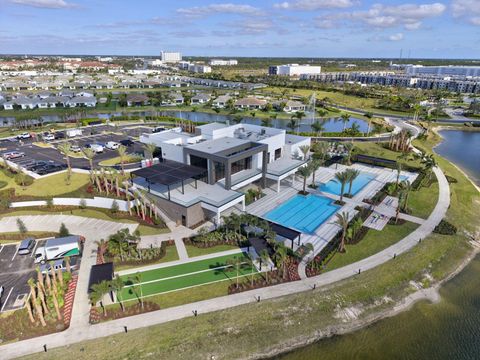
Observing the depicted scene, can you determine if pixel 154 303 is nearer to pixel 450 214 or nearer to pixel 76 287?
pixel 76 287

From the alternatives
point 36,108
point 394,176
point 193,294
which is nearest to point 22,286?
point 193,294

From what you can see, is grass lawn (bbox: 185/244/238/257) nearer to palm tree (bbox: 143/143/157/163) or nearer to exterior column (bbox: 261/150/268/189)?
exterior column (bbox: 261/150/268/189)

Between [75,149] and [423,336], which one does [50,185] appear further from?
[423,336]

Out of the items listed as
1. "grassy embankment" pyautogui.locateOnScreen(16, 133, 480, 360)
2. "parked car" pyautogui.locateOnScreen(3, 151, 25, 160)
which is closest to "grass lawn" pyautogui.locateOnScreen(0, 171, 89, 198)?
"parked car" pyautogui.locateOnScreen(3, 151, 25, 160)

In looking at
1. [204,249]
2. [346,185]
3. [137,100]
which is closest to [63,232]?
[204,249]

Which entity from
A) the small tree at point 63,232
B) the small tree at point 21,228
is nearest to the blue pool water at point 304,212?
the small tree at point 63,232

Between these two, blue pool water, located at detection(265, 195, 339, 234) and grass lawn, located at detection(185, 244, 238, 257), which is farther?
blue pool water, located at detection(265, 195, 339, 234)
